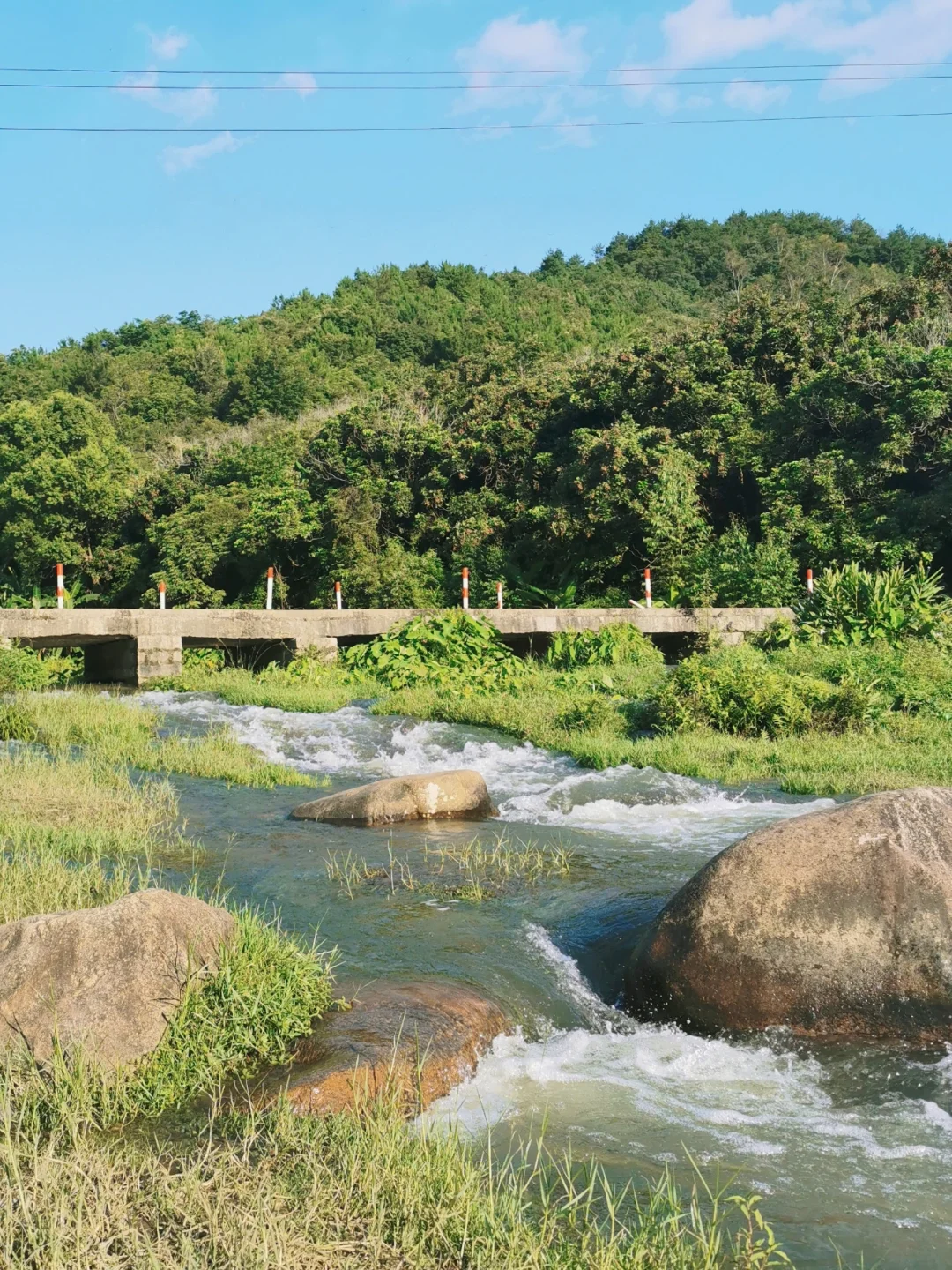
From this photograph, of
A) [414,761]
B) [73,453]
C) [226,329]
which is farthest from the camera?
[226,329]

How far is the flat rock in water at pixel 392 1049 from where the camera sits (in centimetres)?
412

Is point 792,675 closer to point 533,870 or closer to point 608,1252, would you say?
point 533,870

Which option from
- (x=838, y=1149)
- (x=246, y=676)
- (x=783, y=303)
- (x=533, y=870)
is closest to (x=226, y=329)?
(x=783, y=303)

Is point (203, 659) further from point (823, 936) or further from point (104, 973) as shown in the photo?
point (823, 936)

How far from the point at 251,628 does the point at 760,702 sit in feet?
27.2

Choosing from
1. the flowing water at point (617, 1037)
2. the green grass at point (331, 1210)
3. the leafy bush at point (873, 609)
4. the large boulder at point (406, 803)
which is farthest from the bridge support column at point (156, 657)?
the green grass at point (331, 1210)

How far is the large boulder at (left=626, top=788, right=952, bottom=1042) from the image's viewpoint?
16.3 feet

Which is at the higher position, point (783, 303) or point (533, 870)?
point (783, 303)

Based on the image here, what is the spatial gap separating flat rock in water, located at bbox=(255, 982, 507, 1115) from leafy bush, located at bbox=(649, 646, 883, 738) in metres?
7.27

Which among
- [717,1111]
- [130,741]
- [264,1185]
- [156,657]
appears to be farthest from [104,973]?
[156,657]

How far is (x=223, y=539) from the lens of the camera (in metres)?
28.0

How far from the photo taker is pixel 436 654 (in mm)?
16672

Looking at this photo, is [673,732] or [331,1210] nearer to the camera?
[331,1210]

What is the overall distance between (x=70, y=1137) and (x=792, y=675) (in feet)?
33.3
